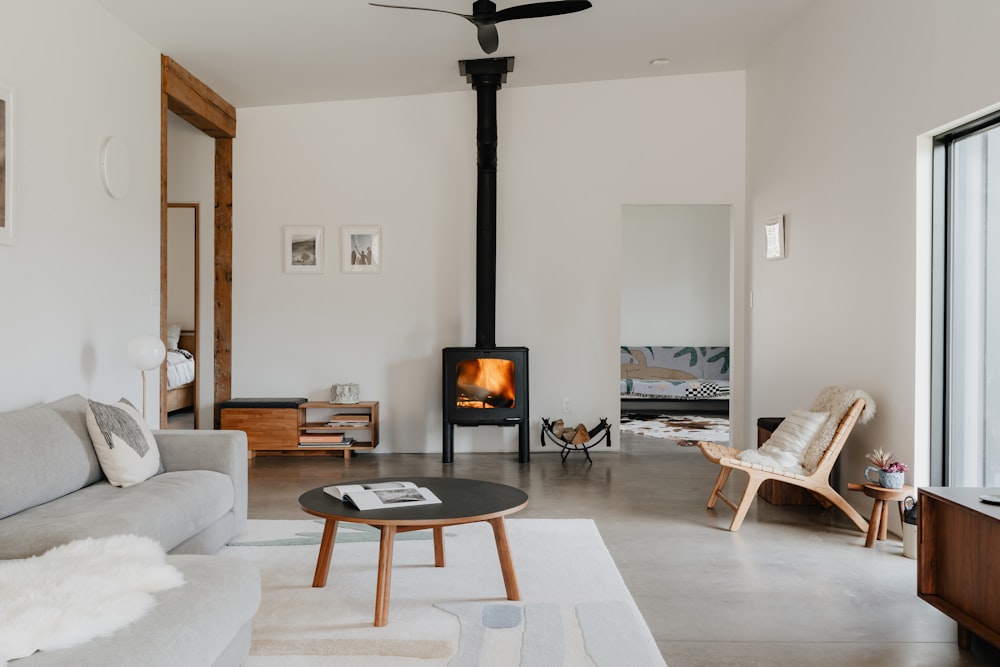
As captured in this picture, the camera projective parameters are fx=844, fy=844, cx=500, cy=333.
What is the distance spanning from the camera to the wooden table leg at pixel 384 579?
9.59 ft

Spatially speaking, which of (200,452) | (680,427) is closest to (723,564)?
(200,452)

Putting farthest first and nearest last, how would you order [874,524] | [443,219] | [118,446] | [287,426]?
1. [443,219]
2. [287,426]
3. [874,524]
4. [118,446]

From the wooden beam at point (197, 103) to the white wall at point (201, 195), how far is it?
0.22 meters

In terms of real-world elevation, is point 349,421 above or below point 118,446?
below

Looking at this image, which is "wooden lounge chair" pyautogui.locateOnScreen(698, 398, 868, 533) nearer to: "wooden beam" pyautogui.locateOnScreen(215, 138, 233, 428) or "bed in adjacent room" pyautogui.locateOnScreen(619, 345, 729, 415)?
"wooden beam" pyautogui.locateOnScreen(215, 138, 233, 428)

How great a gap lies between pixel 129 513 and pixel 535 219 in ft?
14.6

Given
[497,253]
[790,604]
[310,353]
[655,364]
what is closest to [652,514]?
[790,604]

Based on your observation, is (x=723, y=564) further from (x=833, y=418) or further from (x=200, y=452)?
(x=200, y=452)

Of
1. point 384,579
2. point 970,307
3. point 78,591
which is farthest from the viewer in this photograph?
point 970,307

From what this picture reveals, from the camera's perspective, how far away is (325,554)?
331 cm

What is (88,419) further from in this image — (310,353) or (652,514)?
(310,353)

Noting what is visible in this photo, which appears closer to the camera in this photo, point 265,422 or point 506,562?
point 506,562

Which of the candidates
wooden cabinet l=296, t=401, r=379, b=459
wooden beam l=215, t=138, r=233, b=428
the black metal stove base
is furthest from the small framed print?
wooden beam l=215, t=138, r=233, b=428

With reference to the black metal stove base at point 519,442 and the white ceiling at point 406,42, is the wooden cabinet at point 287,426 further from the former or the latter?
the white ceiling at point 406,42
